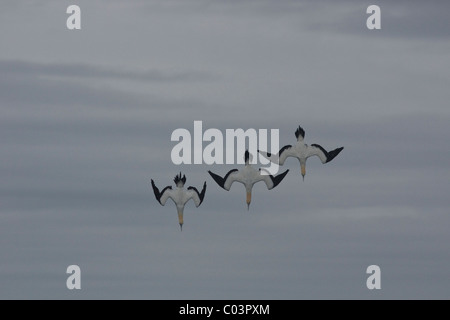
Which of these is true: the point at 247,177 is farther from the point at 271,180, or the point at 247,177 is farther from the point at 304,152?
the point at 304,152

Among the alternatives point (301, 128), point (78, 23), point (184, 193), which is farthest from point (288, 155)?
point (78, 23)

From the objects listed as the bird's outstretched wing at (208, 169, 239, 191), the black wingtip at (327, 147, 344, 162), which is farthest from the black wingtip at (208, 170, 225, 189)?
the black wingtip at (327, 147, 344, 162)

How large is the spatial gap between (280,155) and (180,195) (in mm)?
9133

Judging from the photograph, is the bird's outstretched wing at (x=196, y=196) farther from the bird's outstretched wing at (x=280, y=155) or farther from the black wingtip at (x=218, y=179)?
the bird's outstretched wing at (x=280, y=155)

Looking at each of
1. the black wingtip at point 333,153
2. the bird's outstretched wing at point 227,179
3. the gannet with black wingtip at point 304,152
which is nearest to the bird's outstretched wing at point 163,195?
the bird's outstretched wing at point 227,179

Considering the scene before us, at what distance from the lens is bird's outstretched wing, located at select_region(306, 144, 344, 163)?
10281 centimetres

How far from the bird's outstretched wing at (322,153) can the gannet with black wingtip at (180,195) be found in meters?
9.40

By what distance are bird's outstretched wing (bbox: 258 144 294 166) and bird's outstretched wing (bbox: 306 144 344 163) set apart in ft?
5.16

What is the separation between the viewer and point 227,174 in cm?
10206

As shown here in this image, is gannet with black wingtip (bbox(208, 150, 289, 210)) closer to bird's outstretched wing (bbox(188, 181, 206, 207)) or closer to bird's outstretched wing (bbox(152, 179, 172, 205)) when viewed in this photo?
bird's outstretched wing (bbox(188, 181, 206, 207))

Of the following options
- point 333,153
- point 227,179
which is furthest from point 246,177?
point 333,153

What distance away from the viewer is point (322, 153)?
102875mm
